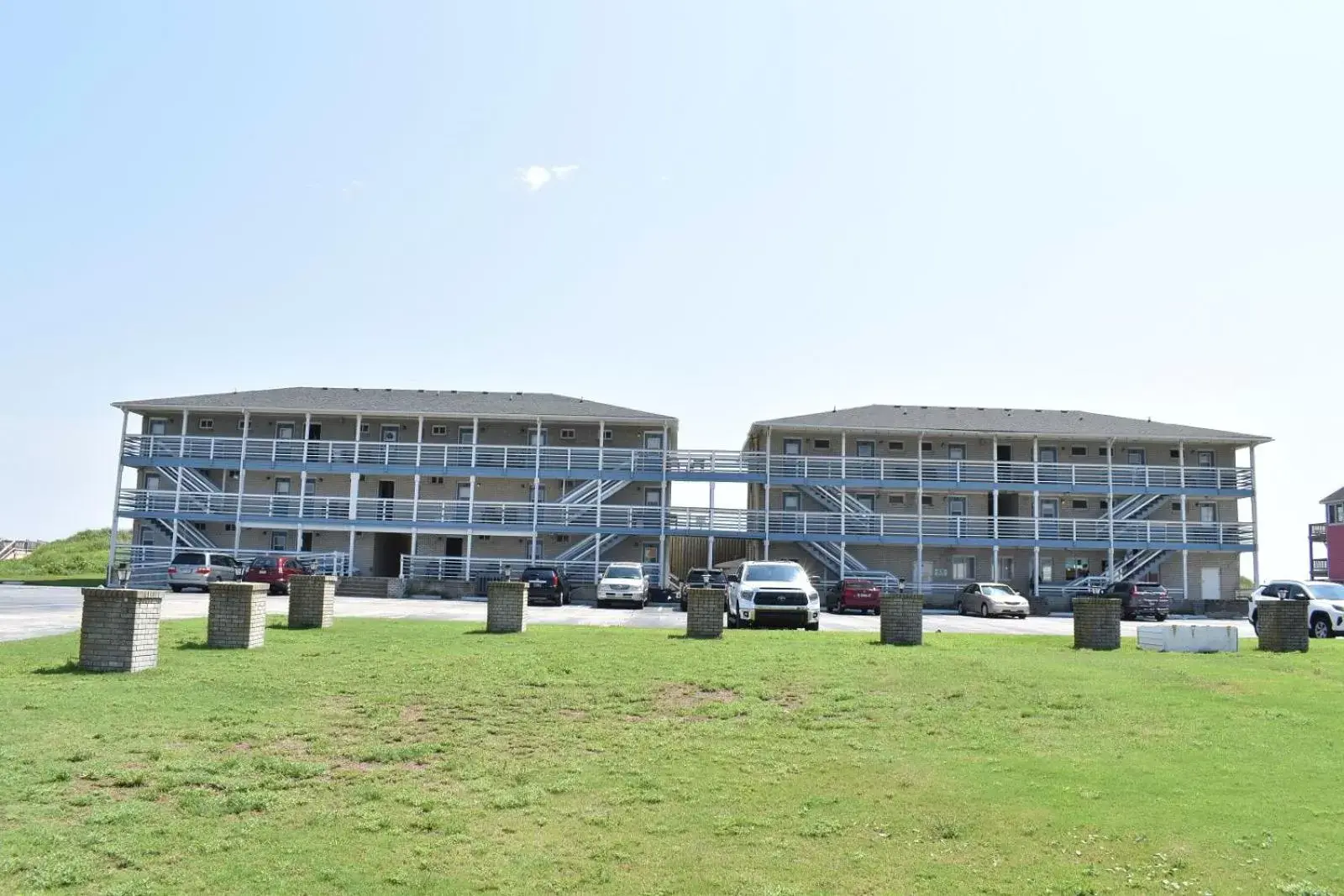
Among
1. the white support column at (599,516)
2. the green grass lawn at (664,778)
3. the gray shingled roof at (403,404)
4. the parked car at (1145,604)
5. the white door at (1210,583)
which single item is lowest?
the green grass lawn at (664,778)

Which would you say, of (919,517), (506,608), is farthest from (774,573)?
(919,517)

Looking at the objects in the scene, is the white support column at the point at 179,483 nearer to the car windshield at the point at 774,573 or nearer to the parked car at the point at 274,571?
the parked car at the point at 274,571

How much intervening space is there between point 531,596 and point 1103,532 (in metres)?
26.6

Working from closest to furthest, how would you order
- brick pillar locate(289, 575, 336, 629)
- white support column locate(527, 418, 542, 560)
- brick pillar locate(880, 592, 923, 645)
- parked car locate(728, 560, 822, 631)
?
brick pillar locate(880, 592, 923, 645) < brick pillar locate(289, 575, 336, 629) < parked car locate(728, 560, 822, 631) < white support column locate(527, 418, 542, 560)

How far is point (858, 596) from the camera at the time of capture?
36.4 metres

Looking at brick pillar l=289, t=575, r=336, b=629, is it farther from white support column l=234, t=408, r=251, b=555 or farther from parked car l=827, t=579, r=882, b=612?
white support column l=234, t=408, r=251, b=555

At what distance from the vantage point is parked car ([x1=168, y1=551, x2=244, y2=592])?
3766cm

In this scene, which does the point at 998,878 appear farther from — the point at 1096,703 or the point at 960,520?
the point at 960,520

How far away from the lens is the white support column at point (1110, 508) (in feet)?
149

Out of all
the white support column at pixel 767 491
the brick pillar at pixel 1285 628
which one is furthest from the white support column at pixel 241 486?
the brick pillar at pixel 1285 628

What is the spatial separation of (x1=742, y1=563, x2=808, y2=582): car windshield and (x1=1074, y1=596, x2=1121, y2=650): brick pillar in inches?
269

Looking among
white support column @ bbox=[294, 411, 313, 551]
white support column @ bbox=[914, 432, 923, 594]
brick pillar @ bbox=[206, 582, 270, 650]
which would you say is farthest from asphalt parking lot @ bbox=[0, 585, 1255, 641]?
white support column @ bbox=[294, 411, 313, 551]

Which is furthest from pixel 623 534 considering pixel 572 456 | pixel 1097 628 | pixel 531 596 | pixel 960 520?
pixel 1097 628

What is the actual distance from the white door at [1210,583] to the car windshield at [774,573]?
32.4m
